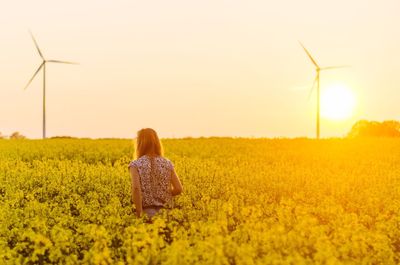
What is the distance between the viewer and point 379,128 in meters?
80.6

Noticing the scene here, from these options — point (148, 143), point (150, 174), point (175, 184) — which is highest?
point (148, 143)

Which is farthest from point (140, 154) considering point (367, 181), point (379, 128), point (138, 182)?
point (379, 128)

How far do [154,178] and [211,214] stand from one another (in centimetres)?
208

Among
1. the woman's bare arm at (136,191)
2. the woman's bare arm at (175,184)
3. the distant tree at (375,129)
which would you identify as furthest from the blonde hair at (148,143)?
the distant tree at (375,129)

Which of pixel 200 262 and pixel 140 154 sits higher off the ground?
pixel 140 154

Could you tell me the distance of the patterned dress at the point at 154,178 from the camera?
35.6 ft

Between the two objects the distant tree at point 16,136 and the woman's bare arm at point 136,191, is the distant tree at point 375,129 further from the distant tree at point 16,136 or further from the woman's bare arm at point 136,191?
the woman's bare arm at point 136,191

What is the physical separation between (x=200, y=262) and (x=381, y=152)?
32.4m

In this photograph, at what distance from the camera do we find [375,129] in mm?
80625

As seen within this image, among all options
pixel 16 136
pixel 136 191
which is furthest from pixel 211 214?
pixel 16 136

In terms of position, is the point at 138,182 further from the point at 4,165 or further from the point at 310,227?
the point at 4,165

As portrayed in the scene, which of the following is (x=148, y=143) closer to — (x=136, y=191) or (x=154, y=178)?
(x=154, y=178)

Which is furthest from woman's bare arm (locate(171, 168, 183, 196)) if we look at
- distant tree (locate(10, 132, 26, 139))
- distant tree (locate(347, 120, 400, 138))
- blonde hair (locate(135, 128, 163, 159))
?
distant tree (locate(347, 120, 400, 138))

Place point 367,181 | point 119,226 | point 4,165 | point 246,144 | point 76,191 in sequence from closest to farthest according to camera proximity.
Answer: point 119,226 → point 76,191 → point 367,181 → point 4,165 → point 246,144
